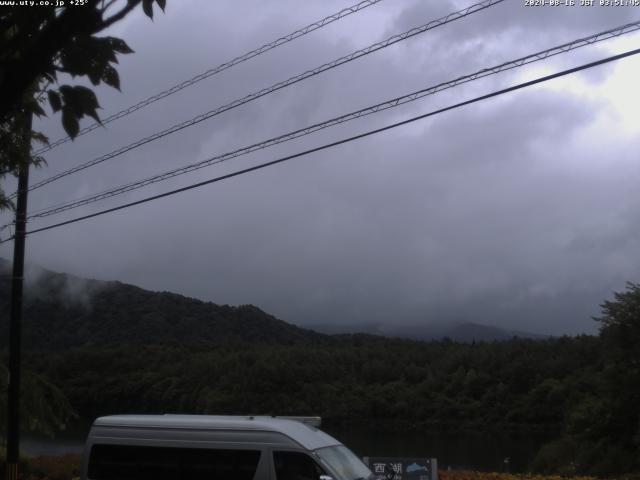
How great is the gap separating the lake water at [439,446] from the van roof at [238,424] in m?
8.60

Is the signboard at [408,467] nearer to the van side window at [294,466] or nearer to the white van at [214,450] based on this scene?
the white van at [214,450]

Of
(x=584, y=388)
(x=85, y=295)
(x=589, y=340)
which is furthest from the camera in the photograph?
(x=85, y=295)

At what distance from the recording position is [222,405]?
25.0m

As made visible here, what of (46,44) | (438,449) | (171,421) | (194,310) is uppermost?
(194,310)

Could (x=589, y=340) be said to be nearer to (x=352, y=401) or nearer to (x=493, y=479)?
(x=352, y=401)

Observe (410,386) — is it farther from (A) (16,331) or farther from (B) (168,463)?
(B) (168,463)

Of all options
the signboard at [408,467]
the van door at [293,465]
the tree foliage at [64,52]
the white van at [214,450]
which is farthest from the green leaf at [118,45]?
the signboard at [408,467]

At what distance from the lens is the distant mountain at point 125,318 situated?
1742 inches

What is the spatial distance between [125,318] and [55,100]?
47.7 metres

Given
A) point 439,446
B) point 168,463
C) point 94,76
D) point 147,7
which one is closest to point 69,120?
point 94,76

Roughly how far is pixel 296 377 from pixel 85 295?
89.6ft

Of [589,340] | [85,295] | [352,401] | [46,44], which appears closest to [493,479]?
[46,44]

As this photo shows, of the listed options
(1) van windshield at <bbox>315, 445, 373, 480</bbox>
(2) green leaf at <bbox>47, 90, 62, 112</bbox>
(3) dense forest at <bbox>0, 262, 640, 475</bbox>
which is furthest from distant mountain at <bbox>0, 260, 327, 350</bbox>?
(2) green leaf at <bbox>47, 90, 62, 112</bbox>

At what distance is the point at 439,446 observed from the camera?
22.3m
